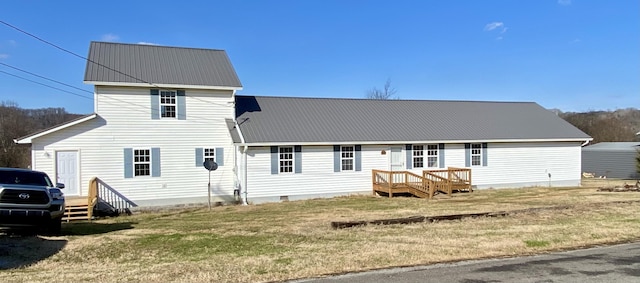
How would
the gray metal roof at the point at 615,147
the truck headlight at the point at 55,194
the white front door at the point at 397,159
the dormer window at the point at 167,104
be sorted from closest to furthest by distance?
the truck headlight at the point at 55,194
the dormer window at the point at 167,104
the white front door at the point at 397,159
the gray metal roof at the point at 615,147

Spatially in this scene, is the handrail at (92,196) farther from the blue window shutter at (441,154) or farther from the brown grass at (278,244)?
the blue window shutter at (441,154)

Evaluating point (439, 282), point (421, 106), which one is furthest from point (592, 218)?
point (421, 106)

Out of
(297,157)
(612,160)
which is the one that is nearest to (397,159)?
(297,157)

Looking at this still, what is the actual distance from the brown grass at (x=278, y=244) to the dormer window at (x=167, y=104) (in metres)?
5.68

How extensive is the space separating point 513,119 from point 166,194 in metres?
19.8

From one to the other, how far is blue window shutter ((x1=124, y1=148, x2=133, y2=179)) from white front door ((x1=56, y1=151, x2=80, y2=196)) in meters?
1.79

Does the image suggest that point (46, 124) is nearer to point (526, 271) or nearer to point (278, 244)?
point (278, 244)

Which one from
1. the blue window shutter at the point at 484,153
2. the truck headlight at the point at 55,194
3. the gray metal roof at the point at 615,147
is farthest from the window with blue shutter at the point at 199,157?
the gray metal roof at the point at 615,147

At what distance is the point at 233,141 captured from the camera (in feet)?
64.1

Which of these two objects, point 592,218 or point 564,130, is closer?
point 592,218

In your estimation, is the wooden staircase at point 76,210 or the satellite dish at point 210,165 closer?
the wooden staircase at point 76,210

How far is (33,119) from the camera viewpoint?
1927 inches

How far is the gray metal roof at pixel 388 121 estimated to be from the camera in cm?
2136

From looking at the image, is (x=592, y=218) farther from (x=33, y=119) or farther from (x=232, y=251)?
(x=33, y=119)
